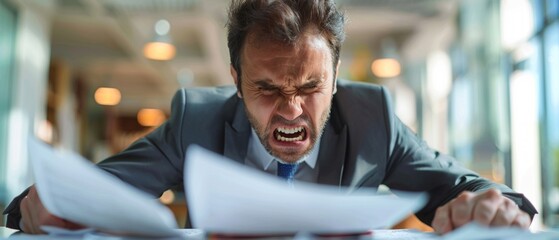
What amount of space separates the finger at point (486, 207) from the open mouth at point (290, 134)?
0.46 metres

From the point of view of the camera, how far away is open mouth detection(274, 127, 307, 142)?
1109 millimetres

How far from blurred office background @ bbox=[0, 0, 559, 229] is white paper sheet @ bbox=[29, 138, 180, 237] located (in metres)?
5.10

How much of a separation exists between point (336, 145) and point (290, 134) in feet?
0.71

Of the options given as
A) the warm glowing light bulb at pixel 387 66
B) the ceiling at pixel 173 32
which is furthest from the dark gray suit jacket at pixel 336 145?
the warm glowing light bulb at pixel 387 66

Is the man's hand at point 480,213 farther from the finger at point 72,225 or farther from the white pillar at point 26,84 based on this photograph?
the white pillar at point 26,84

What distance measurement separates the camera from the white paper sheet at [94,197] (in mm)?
580

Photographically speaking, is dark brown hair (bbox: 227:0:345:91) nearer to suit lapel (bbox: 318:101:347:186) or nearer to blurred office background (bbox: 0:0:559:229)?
suit lapel (bbox: 318:101:347:186)

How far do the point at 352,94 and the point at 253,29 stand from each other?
315mm

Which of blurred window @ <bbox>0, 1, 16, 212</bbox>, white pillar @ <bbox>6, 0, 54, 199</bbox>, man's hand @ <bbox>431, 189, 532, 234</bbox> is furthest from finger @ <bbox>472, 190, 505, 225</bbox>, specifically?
white pillar @ <bbox>6, 0, 54, 199</bbox>

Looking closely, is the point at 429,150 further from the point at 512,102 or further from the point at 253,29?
the point at 512,102

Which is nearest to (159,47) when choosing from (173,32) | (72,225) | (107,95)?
(173,32)

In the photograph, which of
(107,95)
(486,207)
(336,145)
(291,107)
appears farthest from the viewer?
(107,95)

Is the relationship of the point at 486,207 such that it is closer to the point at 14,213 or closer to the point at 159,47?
the point at 14,213

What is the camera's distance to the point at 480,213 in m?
0.68
